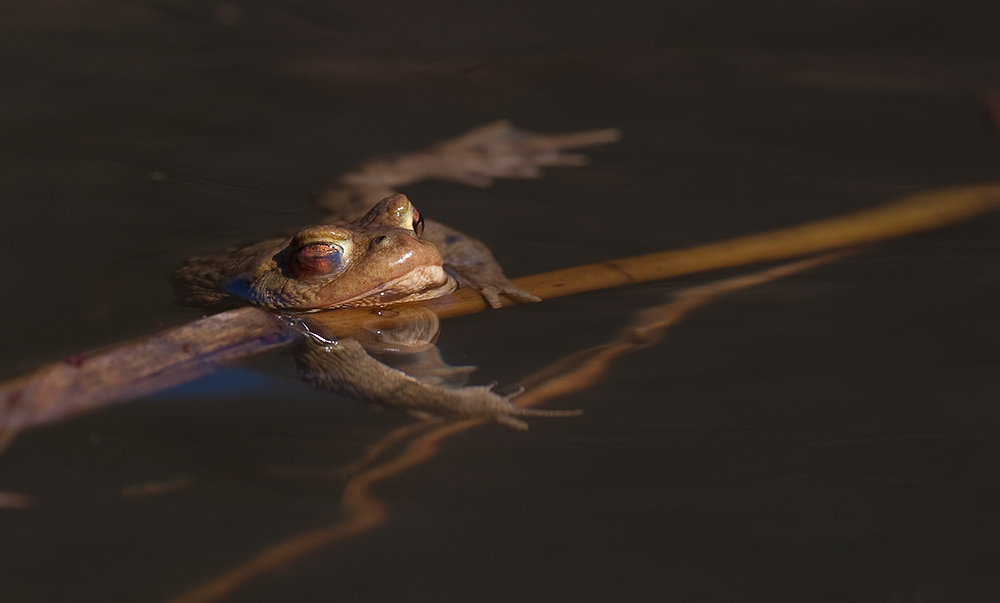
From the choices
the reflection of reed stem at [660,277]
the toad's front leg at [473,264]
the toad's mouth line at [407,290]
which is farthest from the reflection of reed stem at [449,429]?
the toad's mouth line at [407,290]

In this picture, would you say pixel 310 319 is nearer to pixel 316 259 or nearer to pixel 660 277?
pixel 316 259

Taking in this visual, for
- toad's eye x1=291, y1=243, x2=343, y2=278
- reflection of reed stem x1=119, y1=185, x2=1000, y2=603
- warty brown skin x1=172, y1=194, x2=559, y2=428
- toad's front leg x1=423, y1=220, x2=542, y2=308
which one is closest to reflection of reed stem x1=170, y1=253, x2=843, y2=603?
reflection of reed stem x1=119, y1=185, x2=1000, y2=603

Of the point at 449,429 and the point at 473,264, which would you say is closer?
the point at 449,429

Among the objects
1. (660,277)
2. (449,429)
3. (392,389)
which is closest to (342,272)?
(392,389)

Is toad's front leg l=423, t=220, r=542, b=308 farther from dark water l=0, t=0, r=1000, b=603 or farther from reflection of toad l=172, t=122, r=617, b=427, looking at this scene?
dark water l=0, t=0, r=1000, b=603

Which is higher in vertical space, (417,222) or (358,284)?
(417,222)

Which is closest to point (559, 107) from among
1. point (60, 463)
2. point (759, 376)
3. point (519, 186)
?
point (519, 186)

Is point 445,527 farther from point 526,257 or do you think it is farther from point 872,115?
point 872,115
